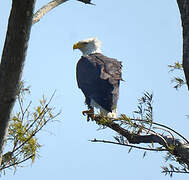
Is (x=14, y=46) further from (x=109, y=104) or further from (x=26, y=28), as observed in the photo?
(x=109, y=104)

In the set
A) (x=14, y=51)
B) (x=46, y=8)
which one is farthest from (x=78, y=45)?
(x=14, y=51)

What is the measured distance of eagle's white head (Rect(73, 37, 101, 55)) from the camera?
7.27 metres

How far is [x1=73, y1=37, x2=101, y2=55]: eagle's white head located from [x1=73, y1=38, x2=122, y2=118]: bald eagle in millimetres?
847

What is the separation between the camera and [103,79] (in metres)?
5.40

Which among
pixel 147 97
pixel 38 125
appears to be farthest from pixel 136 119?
pixel 38 125

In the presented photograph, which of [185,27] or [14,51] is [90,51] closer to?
[14,51]

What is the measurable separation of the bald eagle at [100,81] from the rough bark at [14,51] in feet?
Result: 9.50

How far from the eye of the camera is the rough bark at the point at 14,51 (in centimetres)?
193

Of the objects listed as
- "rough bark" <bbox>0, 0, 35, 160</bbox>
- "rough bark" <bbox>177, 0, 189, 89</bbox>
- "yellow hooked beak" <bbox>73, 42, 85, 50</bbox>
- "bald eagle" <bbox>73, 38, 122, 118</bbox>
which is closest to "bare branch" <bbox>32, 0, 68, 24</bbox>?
"rough bark" <bbox>0, 0, 35, 160</bbox>

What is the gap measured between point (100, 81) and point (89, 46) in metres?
2.07

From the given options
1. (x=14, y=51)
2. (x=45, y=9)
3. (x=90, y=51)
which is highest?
(x=90, y=51)

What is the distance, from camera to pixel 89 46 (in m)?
7.31

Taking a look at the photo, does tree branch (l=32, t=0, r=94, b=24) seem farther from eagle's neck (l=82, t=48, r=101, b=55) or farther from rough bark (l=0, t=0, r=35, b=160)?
eagle's neck (l=82, t=48, r=101, b=55)

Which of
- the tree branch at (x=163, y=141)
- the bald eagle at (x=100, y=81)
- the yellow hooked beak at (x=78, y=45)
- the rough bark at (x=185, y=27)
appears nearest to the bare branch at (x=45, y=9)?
the tree branch at (x=163, y=141)
